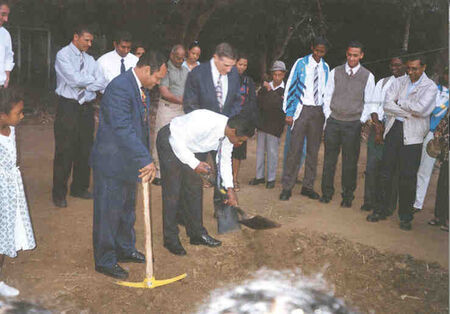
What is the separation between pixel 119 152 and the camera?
11.7 feet

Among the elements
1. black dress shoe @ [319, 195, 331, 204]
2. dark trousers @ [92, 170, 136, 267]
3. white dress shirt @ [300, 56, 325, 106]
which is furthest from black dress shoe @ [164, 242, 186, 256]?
white dress shirt @ [300, 56, 325, 106]

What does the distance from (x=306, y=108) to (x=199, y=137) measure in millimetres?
2310

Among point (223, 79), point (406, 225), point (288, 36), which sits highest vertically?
point (288, 36)

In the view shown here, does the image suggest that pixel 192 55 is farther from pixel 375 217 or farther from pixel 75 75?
pixel 375 217

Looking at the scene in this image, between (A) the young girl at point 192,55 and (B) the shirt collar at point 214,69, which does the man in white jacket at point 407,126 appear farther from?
(A) the young girl at point 192,55

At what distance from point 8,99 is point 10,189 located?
641 millimetres

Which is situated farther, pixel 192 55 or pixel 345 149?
pixel 192 55

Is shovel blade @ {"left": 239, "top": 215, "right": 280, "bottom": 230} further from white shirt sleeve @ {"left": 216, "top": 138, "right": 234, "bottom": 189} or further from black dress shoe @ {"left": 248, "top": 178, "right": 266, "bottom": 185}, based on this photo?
black dress shoe @ {"left": 248, "top": 178, "right": 266, "bottom": 185}

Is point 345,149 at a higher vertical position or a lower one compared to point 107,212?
higher

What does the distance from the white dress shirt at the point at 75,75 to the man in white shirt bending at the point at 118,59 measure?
1.07 ft

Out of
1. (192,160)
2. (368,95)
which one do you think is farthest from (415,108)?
(192,160)

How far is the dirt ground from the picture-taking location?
3.47m

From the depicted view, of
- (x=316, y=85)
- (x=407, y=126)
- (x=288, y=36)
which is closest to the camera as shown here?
(x=407, y=126)

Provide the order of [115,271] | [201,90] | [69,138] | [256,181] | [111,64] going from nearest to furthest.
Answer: [115,271]
[201,90]
[69,138]
[111,64]
[256,181]
